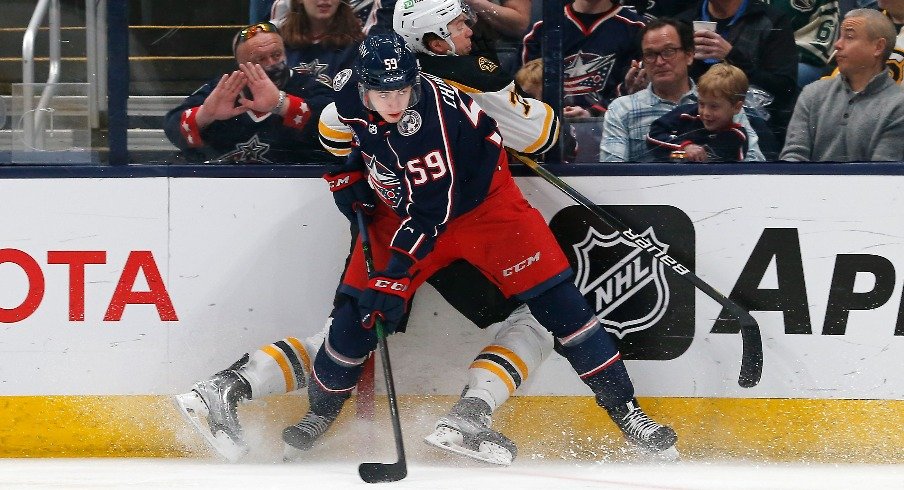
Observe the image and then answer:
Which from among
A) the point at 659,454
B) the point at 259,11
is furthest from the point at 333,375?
the point at 259,11

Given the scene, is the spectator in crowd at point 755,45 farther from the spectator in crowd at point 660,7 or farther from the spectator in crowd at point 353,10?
the spectator in crowd at point 353,10

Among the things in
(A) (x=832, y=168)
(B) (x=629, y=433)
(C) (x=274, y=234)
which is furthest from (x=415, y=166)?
(A) (x=832, y=168)

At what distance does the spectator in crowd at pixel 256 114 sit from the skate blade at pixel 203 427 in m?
0.69

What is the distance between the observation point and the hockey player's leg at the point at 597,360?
325 cm

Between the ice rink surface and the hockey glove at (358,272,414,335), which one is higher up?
the hockey glove at (358,272,414,335)

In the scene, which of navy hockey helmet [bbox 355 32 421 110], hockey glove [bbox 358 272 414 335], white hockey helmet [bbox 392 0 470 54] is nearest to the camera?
navy hockey helmet [bbox 355 32 421 110]

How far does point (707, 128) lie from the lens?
3.41m

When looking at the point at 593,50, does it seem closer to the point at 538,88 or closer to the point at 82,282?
the point at 538,88

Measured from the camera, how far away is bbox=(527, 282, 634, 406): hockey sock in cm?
325

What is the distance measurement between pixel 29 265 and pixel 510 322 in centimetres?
137

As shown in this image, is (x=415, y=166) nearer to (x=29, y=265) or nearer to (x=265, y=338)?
(x=265, y=338)

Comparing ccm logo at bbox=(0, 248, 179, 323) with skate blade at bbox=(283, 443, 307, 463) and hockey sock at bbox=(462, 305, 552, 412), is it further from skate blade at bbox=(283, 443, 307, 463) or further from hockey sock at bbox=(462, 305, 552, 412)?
hockey sock at bbox=(462, 305, 552, 412)

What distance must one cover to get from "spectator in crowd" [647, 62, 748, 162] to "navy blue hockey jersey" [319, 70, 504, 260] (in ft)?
1.67

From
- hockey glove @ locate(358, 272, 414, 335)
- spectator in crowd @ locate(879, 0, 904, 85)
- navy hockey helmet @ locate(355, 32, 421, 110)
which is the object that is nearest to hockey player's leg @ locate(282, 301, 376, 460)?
hockey glove @ locate(358, 272, 414, 335)
